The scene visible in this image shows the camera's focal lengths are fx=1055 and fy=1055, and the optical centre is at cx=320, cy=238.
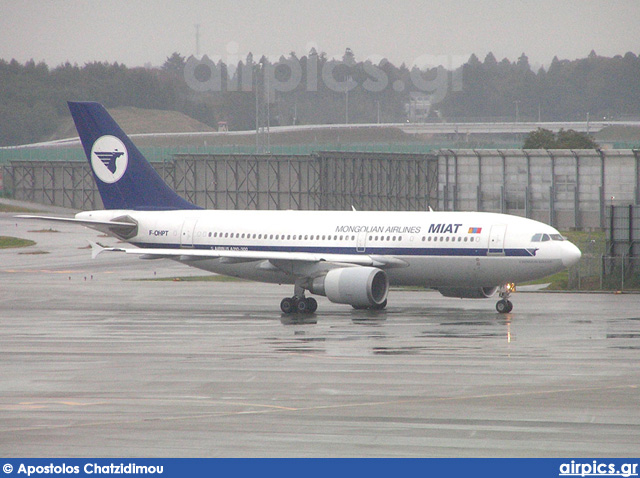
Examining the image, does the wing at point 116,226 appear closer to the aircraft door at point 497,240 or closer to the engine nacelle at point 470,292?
the engine nacelle at point 470,292

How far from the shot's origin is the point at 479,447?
1889cm

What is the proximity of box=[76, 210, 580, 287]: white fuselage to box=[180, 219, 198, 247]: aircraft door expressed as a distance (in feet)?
0.15

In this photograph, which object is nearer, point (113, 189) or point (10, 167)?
point (113, 189)

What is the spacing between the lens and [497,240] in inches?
1660

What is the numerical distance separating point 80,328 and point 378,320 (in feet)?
36.1

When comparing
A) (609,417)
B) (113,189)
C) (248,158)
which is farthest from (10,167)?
(609,417)

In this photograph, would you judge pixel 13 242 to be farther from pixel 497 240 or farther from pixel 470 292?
pixel 497 240

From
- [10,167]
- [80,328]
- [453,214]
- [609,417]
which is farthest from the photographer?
[10,167]

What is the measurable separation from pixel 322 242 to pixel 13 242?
44416mm

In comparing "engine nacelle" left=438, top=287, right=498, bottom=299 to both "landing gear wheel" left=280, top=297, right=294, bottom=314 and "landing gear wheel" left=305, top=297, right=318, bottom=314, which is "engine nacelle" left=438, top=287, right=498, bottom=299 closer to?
"landing gear wheel" left=305, top=297, right=318, bottom=314

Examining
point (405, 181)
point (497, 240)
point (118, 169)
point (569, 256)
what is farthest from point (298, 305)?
point (405, 181)

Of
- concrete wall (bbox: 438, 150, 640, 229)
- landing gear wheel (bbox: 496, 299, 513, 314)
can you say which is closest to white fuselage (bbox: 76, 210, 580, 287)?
landing gear wheel (bbox: 496, 299, 513, 314)

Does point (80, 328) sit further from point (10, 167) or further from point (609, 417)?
point (10, 167)

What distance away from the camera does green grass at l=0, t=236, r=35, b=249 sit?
80412mm
